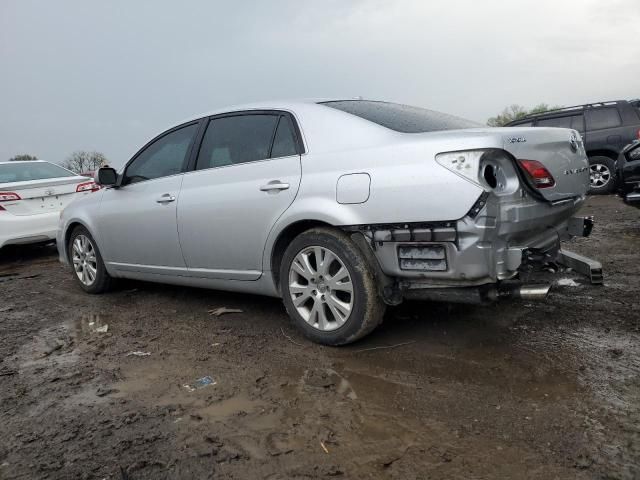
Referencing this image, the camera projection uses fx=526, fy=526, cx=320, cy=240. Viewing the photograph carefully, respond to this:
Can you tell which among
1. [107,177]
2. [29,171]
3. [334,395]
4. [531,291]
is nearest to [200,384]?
[334,395]

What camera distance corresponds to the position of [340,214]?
3172 mm

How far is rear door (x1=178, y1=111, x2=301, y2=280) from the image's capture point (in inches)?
140

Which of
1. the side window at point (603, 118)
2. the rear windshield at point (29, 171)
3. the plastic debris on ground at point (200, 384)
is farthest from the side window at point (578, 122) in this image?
the plastic debris on ground at point (200, 384)

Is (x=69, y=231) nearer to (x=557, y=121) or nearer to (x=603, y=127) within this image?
(x=557, y=121)

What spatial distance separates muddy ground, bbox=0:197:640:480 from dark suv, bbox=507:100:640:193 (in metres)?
6.80

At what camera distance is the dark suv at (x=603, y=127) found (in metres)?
10.0

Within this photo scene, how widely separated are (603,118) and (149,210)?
9.30 metres

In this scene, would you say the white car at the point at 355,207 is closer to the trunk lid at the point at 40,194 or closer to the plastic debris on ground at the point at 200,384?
the plastic debris on ground at the point at 200,384

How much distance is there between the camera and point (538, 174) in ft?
9.95

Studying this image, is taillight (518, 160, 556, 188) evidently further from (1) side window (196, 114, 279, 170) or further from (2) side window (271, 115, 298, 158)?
(1) side window (196, 114, 279, 170)

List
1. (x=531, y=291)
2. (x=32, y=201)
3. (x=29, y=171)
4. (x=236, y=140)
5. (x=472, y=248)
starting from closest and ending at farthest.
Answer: (x=472, y=248)
(x=531, y=291)
(x=236, y=140)
(x=32, y=201)
(x=29, y=171)

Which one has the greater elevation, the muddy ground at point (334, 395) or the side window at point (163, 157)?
the side window at point (163, 157)

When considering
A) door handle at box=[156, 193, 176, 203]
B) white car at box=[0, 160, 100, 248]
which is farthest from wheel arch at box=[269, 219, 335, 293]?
white car at box=[0, 160, 100, 248]

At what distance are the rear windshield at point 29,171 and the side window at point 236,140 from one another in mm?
4730
